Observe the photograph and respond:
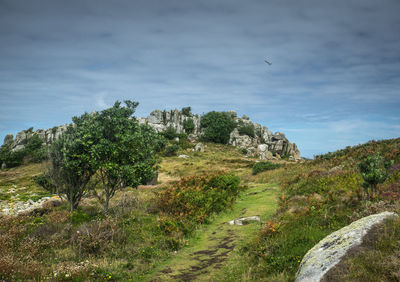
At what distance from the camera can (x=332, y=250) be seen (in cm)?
592

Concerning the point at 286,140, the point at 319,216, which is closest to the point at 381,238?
the point at 319,216

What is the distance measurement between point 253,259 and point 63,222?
11.3 m

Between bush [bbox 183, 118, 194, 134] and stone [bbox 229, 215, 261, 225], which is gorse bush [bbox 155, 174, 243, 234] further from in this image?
bush [bbox 183, 118, 194, 134]

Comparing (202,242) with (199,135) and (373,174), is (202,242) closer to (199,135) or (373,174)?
(373,174)

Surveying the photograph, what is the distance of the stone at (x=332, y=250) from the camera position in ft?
17.8

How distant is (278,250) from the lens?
8281 mm

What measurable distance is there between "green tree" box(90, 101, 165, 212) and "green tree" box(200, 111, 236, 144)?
90901 mm

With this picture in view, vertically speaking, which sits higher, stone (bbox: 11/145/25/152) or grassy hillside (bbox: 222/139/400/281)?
stone (bbox: 11/145/25/152)

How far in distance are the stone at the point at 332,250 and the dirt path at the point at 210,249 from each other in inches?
129

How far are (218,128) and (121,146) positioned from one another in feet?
310

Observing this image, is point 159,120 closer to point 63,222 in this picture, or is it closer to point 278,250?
point 63,222

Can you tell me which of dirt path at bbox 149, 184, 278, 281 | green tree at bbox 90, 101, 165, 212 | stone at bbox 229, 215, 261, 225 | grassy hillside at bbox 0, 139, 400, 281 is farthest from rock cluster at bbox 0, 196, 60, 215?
stone at bbox 229, 215, 261, 225

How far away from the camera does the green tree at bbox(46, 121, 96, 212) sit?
15095 mm

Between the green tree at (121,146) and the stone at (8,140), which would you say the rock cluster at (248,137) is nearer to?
the stone at (8,140)
